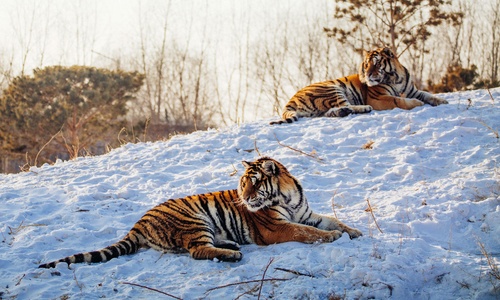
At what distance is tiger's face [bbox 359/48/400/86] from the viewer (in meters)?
8.50

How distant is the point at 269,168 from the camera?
4523 mm

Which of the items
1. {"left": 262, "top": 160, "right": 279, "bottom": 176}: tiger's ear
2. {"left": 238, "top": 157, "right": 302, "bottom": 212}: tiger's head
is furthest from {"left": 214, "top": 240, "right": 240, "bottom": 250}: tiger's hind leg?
{"left": 262, "top": 160, "right": 279, "bottom": 176}: tiger's ear

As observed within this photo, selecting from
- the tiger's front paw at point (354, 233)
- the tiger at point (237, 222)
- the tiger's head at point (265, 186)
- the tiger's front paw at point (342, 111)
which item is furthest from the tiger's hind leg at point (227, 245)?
the tiger's front paw at point (342, 111)

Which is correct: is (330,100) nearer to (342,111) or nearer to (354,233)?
(342,111)

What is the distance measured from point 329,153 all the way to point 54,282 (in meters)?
4.49

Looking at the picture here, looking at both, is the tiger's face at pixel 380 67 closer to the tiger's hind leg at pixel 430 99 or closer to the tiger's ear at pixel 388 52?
the tiger's ear at pixel 388 52

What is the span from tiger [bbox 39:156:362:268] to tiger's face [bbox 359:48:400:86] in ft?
14.8

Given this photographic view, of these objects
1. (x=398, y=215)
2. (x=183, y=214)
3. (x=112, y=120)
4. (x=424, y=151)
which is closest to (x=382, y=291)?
(x=398, y=215)

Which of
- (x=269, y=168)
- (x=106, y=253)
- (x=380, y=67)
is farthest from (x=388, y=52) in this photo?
(x=106, y=253)

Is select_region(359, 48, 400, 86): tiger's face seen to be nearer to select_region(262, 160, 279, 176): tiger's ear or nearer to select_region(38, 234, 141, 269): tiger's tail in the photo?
select_region(262, 160, 279, 176): tiger's ear

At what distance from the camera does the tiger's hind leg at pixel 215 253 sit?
3.94 metres

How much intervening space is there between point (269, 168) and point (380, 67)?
4826 millimetres

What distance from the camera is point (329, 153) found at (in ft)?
23.3

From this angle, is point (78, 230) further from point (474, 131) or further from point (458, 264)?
point (474, 131)
